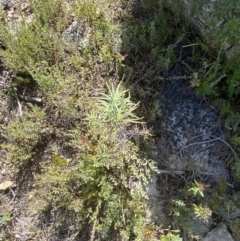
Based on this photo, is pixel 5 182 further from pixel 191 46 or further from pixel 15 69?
pixel 191 46

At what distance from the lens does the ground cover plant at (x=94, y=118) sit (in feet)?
9.43

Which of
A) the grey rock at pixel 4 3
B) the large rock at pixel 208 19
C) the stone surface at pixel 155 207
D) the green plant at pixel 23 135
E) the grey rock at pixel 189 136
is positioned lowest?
the green plant at pixel 23 135

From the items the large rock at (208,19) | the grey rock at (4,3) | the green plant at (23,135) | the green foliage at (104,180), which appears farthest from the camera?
the grey rock at (4,3)

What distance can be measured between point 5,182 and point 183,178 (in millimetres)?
1573

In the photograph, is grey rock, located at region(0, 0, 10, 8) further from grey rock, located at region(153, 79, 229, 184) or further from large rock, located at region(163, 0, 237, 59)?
grey rock, located at region(153, 79, 229, 184)

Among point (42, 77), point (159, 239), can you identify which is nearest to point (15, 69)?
point (42, 77)

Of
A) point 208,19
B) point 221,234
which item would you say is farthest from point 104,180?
point 208,19

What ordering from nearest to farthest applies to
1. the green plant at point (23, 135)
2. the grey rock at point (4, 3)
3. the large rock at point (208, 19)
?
the large rock at point (208, 19)
the green plant at point (23, 135)
the grey rock at point (4, 3)

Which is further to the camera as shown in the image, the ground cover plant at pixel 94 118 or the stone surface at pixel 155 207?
the stone surface at pixel 155 207

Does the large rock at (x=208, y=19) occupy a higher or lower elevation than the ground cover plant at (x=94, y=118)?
higher

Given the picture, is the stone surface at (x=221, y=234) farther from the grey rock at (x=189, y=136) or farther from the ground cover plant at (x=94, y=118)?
the grey rock at (x=189, y=136)

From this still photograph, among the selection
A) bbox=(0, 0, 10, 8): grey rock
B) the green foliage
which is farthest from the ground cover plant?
bbox=(0, 0, 10, 8): grey rock

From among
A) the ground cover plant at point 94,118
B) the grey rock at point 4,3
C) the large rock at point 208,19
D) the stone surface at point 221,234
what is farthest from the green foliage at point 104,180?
the grey rock at point 4,3

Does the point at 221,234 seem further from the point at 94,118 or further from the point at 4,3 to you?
the point at 4,3
